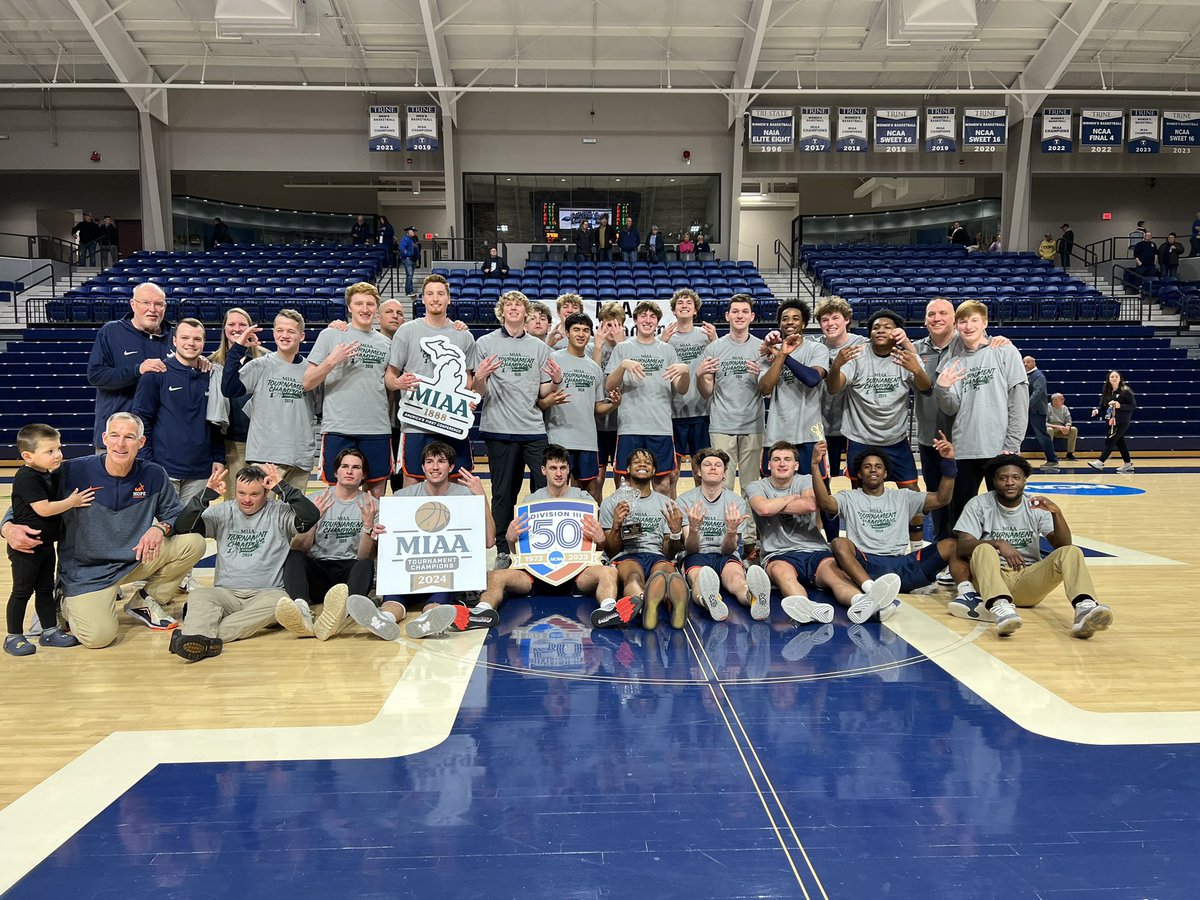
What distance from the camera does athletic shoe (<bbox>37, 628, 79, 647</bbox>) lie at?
187 inches

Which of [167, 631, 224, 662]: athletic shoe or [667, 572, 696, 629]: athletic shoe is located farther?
[667, 572, 696, 629]: athletic shoe

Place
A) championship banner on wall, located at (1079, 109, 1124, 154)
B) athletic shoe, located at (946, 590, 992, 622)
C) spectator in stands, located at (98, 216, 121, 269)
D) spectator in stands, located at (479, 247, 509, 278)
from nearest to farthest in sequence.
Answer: athletic shoe, located at (946, 590, 992, 622) < spectator in stands, located at (479, 247, 509, 278) < championship banner on wall, located at (1079, 109, 1124, 154) < spectator in stands, located at (98, 216, 121, 269)

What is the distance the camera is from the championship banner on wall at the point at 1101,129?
21797mm

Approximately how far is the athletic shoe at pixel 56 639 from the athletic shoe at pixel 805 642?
12.6 feet

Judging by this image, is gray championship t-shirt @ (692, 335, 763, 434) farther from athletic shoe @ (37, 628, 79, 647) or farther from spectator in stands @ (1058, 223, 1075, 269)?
spectator in stands @ (1058, 223, 1075, 269)

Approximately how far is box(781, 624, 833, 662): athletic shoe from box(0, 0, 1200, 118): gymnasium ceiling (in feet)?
50.7

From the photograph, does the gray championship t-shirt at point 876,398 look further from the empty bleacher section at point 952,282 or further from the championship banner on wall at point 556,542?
the empty bleacher section at point 952,282

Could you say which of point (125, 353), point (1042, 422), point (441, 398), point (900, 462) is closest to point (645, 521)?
point (441, 398)

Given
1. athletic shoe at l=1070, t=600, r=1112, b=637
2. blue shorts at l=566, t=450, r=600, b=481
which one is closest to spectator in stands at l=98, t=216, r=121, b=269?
blue shorts at l=566, t=450, r=600, b=481

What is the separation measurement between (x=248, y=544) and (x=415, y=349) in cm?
168

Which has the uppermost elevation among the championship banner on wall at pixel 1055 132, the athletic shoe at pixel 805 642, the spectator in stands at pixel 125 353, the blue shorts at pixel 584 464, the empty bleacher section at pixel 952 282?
the championship banner on wall at pixel 1055 132

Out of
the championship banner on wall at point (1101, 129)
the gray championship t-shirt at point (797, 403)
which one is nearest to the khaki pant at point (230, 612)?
the gray championship t-shirt at point (797, 403)

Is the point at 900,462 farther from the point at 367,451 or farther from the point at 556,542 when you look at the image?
the point at 367,451

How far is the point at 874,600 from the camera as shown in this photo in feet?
16.3
